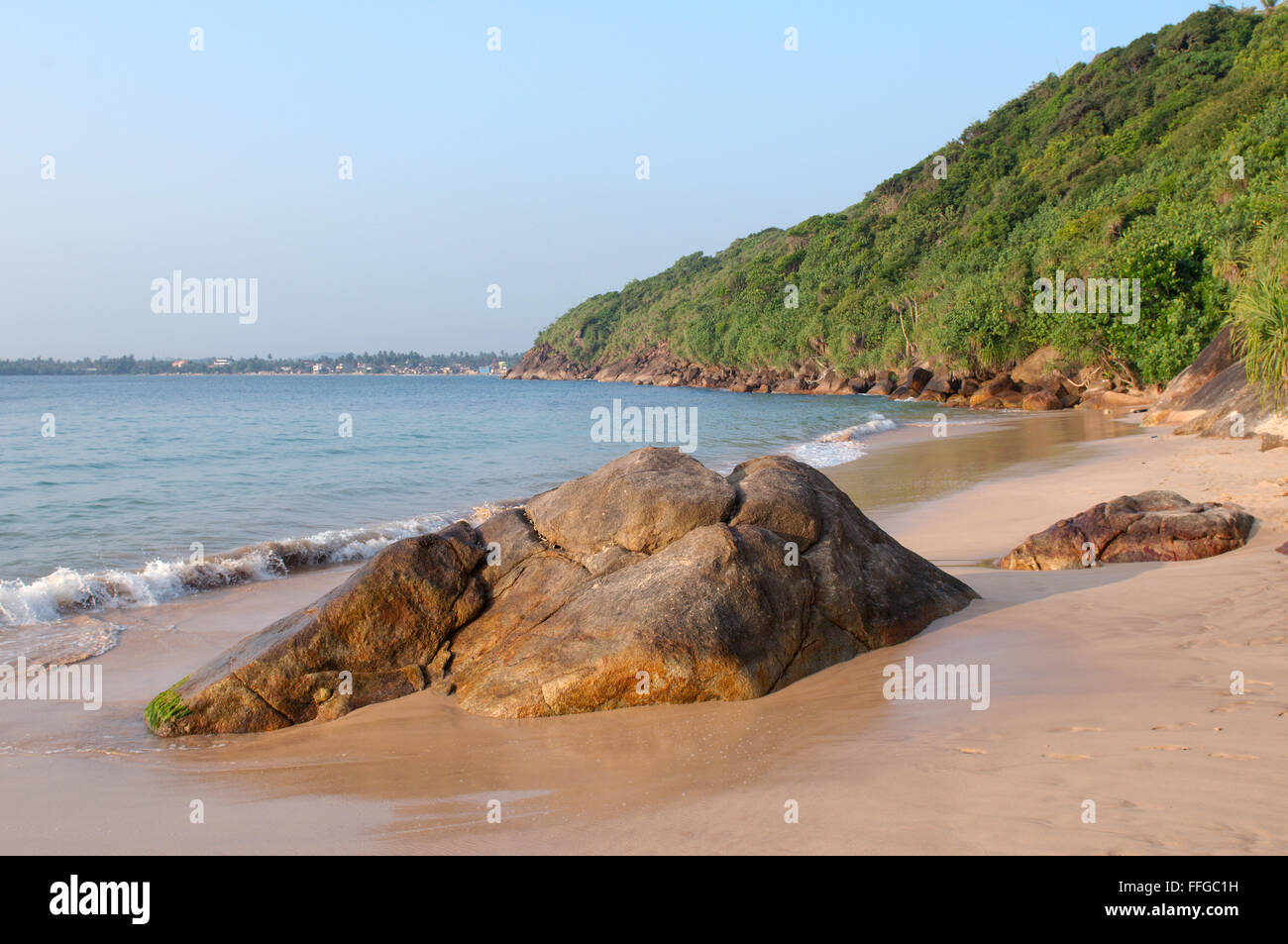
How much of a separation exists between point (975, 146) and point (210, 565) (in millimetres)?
96478

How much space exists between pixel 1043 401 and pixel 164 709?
136 ft

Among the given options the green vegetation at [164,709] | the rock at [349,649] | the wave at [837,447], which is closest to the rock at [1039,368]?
the wave at [837,447]

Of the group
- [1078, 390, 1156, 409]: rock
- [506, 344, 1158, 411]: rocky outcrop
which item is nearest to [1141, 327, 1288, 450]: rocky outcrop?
[1078, 390, 1156, 409]: rock

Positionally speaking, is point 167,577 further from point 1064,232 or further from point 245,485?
point 1064,232

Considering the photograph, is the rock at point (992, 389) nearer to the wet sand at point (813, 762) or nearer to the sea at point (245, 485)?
the sea at point (245, 485)

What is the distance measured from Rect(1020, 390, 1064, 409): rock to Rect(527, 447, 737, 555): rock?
38.0 meters

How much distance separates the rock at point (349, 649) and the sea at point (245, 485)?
319 cm

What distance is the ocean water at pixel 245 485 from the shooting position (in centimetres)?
1132

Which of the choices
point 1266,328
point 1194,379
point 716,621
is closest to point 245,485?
point 716,621

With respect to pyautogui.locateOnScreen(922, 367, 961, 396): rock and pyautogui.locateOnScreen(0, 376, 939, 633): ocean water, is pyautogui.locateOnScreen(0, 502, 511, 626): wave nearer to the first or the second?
pyautogui.locateOnScreen(0, 376, 939, 633): ocean water

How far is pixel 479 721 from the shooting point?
5828 millimetres

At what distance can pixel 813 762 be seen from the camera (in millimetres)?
4656
